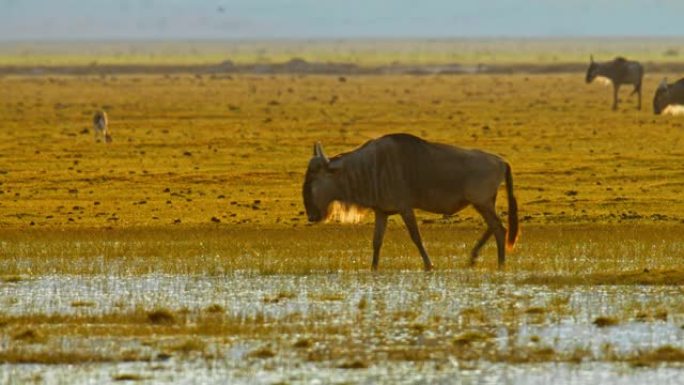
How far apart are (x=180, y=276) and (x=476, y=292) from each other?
9.84ft

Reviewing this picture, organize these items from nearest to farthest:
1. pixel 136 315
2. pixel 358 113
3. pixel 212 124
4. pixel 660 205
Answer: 1. pixel 136 315
2. pixel 660 205
3. pixel 212 124
4. pixel 358 113

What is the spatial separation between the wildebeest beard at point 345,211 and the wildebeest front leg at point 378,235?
196mm

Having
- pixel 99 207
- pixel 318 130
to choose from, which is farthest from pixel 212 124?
pixel 99 207

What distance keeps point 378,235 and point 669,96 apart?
22088 mm

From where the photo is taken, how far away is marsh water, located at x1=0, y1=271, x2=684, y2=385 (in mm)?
11508

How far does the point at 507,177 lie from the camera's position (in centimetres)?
1708

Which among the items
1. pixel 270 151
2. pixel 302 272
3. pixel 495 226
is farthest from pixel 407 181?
pixel 270 151

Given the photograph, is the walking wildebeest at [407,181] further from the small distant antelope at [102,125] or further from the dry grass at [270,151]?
the small distant antelope at [102,125]

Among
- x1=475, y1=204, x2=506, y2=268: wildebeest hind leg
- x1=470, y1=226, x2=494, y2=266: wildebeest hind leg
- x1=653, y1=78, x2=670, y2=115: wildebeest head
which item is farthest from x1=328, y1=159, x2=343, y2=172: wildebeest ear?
x1=653, y1=78, x2=670, y2=115: wildebeest head

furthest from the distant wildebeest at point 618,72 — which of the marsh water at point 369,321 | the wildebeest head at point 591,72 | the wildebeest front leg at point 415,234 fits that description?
the marsh water at point 369,321

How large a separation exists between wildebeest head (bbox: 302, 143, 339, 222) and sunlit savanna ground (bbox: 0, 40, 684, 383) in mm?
631

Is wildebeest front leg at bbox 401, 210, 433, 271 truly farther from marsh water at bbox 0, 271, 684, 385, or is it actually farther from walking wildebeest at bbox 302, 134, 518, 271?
marsh water at bbox 0, 271, 684, 385

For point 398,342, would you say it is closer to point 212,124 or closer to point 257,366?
point 257,366

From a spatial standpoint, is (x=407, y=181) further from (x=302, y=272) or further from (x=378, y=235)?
(x=302, y=272)
